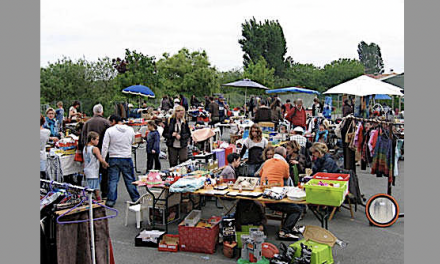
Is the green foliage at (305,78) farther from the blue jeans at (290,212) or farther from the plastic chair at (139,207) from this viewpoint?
the blue jeans at (290,212)

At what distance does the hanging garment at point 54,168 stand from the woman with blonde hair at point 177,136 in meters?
1.95

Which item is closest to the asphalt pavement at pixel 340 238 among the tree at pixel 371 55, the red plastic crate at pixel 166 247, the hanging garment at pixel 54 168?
the red plastic crate at pixel 166 247

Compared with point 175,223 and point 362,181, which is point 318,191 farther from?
point 362,181

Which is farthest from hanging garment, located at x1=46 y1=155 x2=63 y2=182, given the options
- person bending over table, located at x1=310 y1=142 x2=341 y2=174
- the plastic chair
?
person bending over table, located at x1=310 y1=142 x2=341 y2=174

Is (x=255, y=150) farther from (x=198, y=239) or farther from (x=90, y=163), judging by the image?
(x=90, y=163)

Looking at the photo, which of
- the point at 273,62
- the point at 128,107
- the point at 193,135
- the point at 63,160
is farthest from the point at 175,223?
the point at 273,62

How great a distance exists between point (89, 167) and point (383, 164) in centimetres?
464

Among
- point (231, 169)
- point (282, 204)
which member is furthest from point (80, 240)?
point (231, 169)

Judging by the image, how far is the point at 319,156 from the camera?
6957 mm

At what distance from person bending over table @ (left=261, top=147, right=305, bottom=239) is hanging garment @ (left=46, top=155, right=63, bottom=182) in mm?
3675

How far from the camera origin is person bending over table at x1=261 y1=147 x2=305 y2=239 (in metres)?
6.07

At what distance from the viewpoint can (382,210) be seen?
6750mm

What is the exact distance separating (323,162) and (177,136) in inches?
111

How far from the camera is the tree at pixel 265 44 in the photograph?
1907 inches
